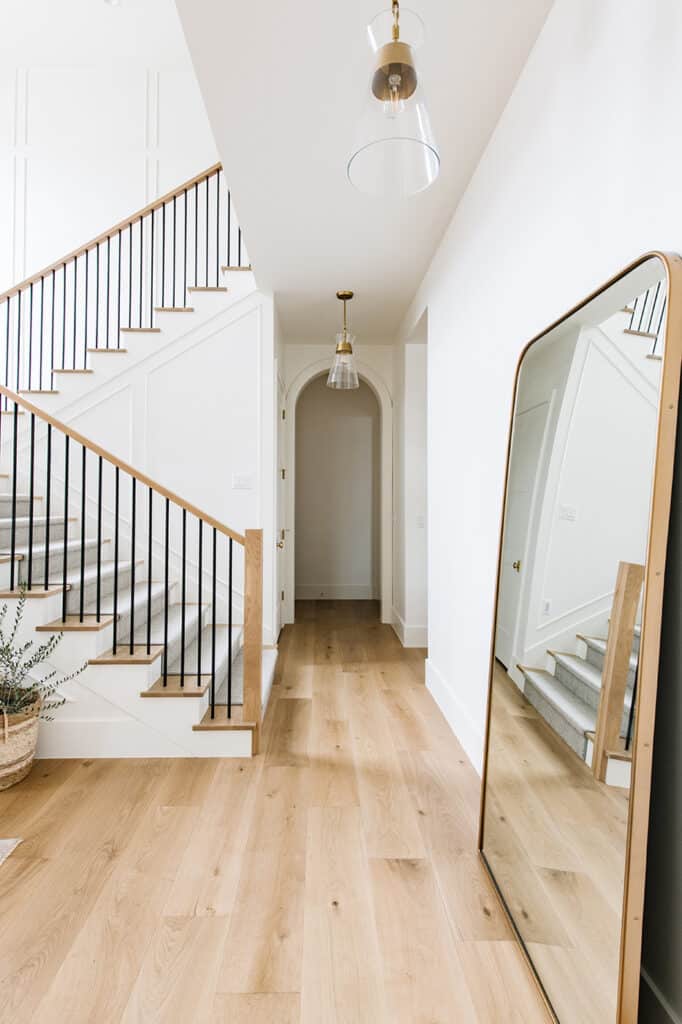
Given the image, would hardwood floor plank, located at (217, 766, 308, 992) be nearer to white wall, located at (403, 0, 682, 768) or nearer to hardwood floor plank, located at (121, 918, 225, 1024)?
hardwood floor plank, located at (121, 918, 225, 1024)

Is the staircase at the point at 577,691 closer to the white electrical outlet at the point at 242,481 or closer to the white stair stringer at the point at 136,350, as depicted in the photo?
the white electrical outlet at the point at 242,481

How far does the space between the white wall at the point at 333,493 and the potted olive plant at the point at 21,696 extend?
4.42m

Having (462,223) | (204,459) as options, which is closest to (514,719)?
(462,223)

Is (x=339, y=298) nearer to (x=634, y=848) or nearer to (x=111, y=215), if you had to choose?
(x=111, y=215)

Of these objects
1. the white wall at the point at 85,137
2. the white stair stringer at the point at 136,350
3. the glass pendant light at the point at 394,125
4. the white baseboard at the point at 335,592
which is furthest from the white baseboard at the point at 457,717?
the white wall at the point at 85,137

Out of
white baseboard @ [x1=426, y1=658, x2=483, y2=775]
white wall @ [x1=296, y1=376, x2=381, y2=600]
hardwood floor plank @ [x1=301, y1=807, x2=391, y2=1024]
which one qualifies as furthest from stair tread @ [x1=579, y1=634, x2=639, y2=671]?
white wall @ [x1=296, y1=376, x2=381, y2=600]

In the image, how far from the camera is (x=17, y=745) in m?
2.45

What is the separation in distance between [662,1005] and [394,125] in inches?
78.1

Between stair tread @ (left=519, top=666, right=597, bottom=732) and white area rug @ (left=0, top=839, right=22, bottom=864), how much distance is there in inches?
73.8

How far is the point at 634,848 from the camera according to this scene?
1097mm

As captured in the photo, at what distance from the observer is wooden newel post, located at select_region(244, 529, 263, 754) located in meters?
2.75

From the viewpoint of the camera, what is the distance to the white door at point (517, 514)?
1716 millimetres

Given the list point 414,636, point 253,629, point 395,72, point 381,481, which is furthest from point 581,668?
point 381,481

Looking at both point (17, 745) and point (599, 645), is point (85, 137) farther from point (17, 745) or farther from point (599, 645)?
point (599, 645)
